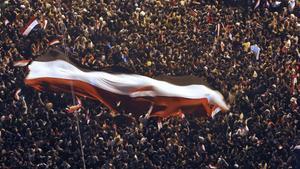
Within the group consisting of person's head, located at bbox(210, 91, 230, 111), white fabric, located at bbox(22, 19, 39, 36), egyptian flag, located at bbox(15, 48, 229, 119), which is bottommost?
person's head, located at bbox(210, 91, 230, 111)

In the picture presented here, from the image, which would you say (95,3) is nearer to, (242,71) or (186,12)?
(186,12)

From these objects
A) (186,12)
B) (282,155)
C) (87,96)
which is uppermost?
(186,12)

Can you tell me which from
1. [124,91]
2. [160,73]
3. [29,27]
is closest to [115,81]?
[124,91]

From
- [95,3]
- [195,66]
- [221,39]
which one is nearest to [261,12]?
[221,39]

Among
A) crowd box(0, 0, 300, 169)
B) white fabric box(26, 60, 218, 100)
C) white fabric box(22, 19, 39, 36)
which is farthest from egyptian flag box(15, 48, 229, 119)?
white fabric box(22, 19, 39, 36)

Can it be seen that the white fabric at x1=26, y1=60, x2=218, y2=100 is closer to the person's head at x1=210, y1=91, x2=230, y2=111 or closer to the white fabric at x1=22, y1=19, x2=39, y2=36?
the person's head at x1=210, y1=91, x2=230, y2=111

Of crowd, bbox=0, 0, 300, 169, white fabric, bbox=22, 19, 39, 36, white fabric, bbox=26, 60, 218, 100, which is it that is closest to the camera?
crowd, bbox=0, 0, 300, 169

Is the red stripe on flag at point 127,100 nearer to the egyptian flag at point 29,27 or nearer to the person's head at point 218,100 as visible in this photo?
the person's head at point 218,100
